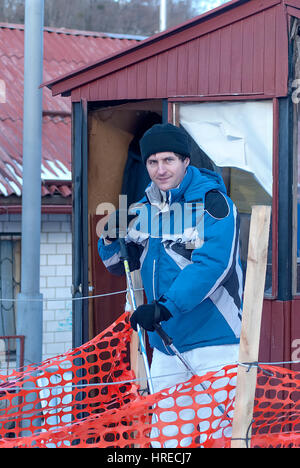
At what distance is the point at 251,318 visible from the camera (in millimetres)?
2846

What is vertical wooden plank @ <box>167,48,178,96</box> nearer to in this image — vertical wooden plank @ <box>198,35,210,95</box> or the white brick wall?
vertical wooden plank @ <box>198,35,210,95</box>

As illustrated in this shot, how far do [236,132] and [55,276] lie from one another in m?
4.88

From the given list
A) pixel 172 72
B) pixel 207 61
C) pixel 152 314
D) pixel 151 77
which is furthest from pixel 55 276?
pixel 152 314

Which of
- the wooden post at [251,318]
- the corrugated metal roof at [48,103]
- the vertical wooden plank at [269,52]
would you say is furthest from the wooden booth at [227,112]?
the corrugated metal roof at [48,103]

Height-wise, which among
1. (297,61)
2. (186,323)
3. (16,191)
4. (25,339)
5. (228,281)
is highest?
(297,61)

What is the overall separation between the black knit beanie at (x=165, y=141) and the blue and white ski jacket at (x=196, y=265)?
0.15m

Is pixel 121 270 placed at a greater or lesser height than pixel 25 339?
greater

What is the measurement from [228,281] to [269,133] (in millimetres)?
1649

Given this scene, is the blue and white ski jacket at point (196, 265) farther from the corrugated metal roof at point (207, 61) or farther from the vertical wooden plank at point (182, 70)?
the vertical wooden plank at point (182, 70)

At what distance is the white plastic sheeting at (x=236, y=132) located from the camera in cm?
483

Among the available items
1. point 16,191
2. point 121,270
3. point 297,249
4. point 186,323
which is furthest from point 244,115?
point 16,191
